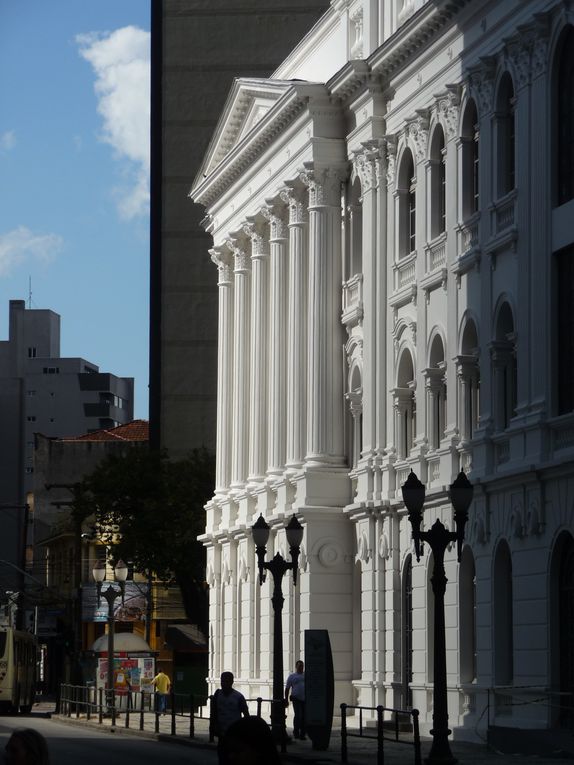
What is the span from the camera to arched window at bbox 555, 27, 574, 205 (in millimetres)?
36188

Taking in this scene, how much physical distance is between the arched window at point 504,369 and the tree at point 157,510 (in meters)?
34.4

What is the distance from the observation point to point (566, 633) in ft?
116

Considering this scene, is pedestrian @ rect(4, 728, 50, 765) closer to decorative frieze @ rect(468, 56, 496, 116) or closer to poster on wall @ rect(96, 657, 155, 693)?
decorative frieze @ rect(468, 56, 496, 116)

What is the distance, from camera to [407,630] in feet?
152

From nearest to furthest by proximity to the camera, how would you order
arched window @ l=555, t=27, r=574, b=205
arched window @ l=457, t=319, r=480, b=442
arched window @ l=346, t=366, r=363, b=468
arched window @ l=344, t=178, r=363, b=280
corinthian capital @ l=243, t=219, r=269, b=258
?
arched window @ l=555, t=27, r=574, b=205, arched window @ l=457, t=319, r=480, b=442, arched window @ l=346, t=366, r=363, b=468, arched window @ l=344, t=178, r=363, b=280, corinthian capital @ l=243, t=219, r=269, b=258

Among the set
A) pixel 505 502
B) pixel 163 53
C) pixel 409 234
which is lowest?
pixel 505 502

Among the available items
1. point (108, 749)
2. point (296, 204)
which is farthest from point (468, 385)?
point (296, 204)

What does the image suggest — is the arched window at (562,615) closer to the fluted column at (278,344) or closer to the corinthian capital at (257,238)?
the fluted column at (278,344)

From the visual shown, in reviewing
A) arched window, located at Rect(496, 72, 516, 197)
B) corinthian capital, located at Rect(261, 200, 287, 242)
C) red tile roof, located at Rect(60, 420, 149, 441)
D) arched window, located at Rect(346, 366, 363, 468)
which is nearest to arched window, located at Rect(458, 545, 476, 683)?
arched window, located at Rect(496, 72, 516, 197)

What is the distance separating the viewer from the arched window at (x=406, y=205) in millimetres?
47250

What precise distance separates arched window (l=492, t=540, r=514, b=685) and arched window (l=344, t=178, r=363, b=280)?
14.2 metres

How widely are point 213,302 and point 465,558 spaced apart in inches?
1847

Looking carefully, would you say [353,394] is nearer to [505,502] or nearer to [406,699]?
[406,699]

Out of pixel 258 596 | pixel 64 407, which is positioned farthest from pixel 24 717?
pixel 64 407
